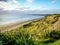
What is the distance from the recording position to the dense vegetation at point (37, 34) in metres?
2.90

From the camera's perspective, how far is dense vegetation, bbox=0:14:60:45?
2896 mm

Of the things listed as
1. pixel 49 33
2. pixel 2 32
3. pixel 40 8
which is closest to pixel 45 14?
pixel 40 8

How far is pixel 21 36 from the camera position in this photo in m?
2.95

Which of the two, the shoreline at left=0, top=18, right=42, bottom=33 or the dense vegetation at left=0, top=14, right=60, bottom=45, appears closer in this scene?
the dense vegetation at left=0, top=14, right=60, bottom=45

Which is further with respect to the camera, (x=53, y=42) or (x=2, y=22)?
(x=2, y=22)

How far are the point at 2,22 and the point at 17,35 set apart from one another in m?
0.33

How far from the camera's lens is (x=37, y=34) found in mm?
2930

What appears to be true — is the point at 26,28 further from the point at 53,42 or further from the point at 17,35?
the point at 53,42

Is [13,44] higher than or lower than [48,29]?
lower

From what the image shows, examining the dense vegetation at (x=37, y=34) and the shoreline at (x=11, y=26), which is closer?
the dense vegetation at (x=37, y=34)

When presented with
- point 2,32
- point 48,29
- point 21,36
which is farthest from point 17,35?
point 48,29

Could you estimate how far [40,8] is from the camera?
3051 mm

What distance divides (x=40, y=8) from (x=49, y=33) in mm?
416

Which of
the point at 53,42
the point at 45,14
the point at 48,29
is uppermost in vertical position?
the point at 45,14
